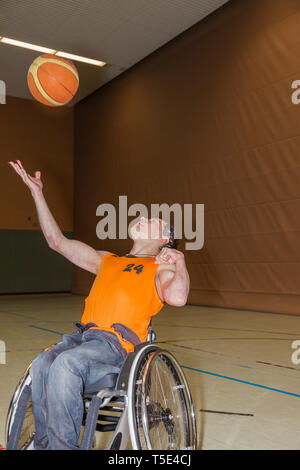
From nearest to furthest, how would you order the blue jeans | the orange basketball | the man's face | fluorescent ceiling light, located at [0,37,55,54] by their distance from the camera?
the blue jeans → the man's face → the orange basketball → fluorescent ceiling light, located at [0,37,55,54]

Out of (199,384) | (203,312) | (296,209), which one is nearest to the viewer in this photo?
(199,384)

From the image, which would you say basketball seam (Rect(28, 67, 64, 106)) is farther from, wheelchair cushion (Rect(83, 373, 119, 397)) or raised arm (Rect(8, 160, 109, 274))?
wheelchair cushion (Rect(83, 373, 119, 397))

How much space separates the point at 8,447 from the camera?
1458mm

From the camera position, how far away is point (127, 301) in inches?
66.0

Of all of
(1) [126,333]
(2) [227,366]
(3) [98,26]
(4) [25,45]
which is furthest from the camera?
(4) [25,45]

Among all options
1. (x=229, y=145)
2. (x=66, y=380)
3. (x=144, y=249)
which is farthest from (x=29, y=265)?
(x=66, y=380)

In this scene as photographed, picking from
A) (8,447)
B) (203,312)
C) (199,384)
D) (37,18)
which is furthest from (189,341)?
(37,18)

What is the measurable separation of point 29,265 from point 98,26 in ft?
17.9

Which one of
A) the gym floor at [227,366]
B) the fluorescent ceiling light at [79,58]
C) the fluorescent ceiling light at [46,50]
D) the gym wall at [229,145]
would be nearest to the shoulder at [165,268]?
the gym floor at [227,366]

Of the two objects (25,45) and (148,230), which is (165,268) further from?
(25,45)

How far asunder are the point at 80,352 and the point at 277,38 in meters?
6.29

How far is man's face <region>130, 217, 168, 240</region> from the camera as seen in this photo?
1960mm

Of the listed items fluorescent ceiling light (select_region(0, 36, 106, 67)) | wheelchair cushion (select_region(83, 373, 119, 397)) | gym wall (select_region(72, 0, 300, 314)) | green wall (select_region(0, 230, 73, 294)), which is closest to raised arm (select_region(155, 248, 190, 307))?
wheelchair cushion (select_region(83, 373, 119, 397))
